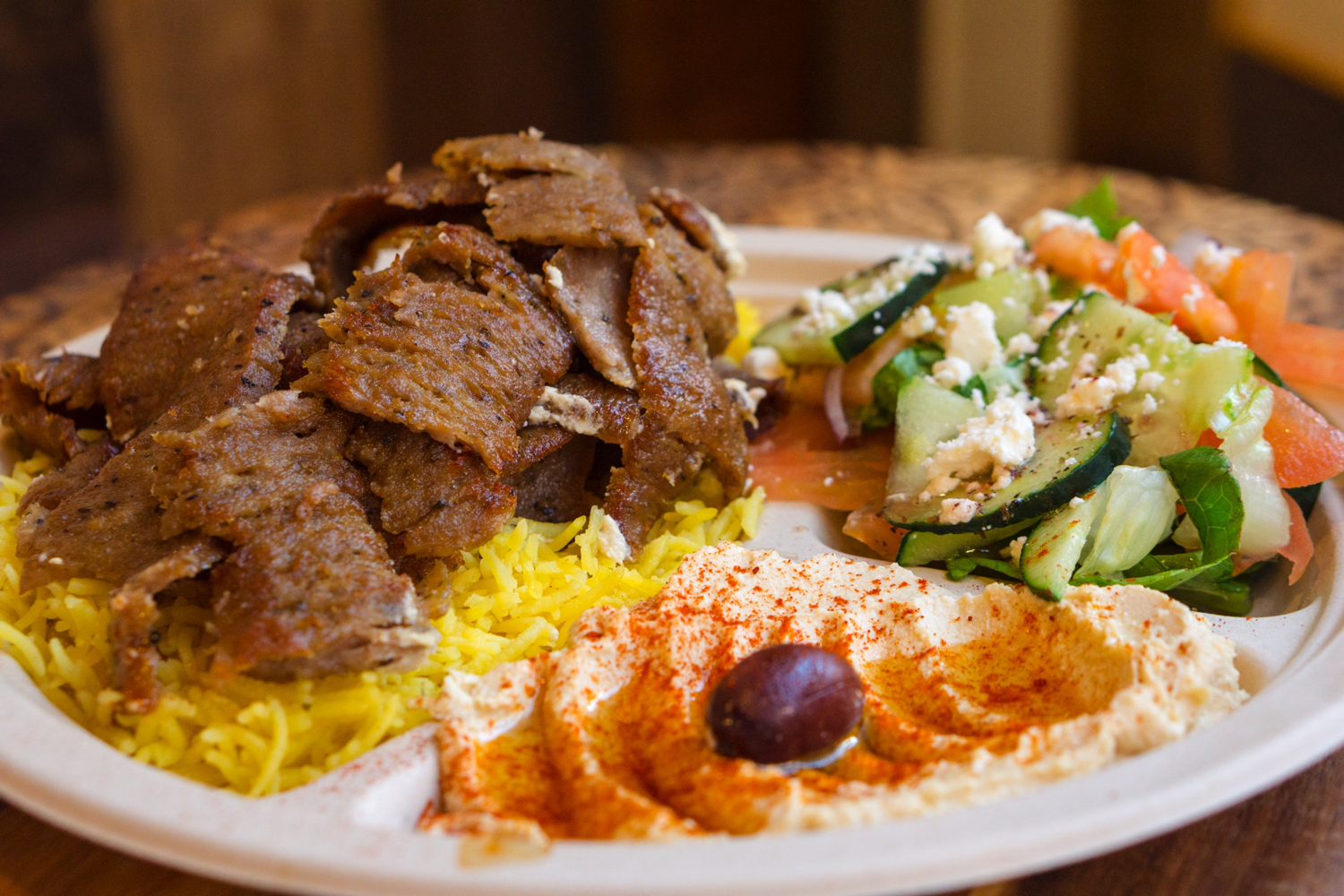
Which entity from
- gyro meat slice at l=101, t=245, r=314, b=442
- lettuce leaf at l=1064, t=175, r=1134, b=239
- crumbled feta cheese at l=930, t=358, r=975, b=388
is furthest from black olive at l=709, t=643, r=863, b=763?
lettuce leaf at l=1064, t=175, r=1134, b=239

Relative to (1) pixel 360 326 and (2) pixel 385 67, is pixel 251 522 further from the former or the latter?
(2) pixel 385 67

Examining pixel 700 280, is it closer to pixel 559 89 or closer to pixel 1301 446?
pixel 1301 446

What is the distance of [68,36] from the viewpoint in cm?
864

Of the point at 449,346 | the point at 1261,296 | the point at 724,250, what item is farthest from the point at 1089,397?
the point at 449,346

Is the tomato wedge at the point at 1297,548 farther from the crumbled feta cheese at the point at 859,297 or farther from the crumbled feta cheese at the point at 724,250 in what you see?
the crumbled feta cheese at the point at 724,250

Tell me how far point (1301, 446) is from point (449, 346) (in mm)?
2340

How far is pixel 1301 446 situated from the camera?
3.08 metres

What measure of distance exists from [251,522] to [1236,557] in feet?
8.45

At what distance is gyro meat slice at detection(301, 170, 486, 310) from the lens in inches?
131

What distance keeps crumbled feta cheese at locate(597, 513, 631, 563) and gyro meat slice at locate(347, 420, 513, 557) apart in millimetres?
319

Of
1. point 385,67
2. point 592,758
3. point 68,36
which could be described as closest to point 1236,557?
point 592,758

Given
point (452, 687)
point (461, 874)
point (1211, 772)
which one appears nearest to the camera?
point (461, 874)

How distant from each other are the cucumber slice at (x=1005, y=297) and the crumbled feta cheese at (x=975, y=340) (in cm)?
15

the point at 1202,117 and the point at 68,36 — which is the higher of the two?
the point at 68,36
